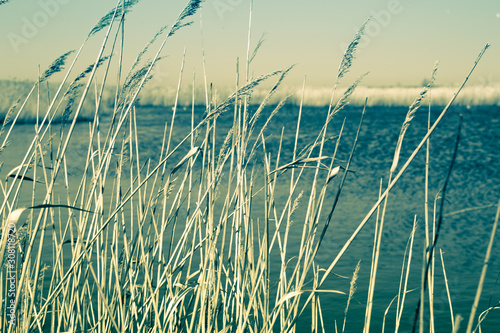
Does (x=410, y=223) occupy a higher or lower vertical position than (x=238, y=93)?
lower

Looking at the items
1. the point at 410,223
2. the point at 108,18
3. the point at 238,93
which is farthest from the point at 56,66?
the point at 410,223

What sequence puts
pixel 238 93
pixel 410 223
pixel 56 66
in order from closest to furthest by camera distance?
pixel 238 93, pixel 56 66, pixel 410 223

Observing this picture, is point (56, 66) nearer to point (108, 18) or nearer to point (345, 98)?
point (108, 18)

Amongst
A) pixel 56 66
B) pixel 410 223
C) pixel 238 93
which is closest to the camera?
pixel 238 93

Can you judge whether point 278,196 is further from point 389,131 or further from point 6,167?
point 389,131

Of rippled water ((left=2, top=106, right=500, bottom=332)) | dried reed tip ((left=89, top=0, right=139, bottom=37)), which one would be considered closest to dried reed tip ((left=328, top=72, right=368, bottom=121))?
rippled water ((left=2, top=106, right=500, bottom=332))

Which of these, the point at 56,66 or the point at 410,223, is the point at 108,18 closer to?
the point at 56,66

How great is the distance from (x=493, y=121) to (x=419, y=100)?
14.0 meters

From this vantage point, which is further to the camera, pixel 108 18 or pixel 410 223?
pixel 410 223

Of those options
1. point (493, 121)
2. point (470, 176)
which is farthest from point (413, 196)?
point (493, 121)

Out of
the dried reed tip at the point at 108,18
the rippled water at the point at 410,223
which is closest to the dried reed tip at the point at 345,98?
the rippled water at the point at 410,223

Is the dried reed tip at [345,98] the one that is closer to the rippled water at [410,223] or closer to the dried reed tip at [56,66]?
the rippled water at [410,223]

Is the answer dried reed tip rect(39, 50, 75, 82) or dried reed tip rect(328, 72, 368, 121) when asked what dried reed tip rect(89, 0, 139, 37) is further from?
dried reed tip rect(328, 72, 368, 121)

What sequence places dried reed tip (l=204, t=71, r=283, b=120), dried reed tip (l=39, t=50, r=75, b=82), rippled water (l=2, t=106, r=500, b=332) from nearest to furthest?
dried reed tip (l=204, t=71, r=283, b=120), dried reed tip (l=39, t=50, r=75, b=82), rippled water (l=2, t=106, r=500, b=332)
